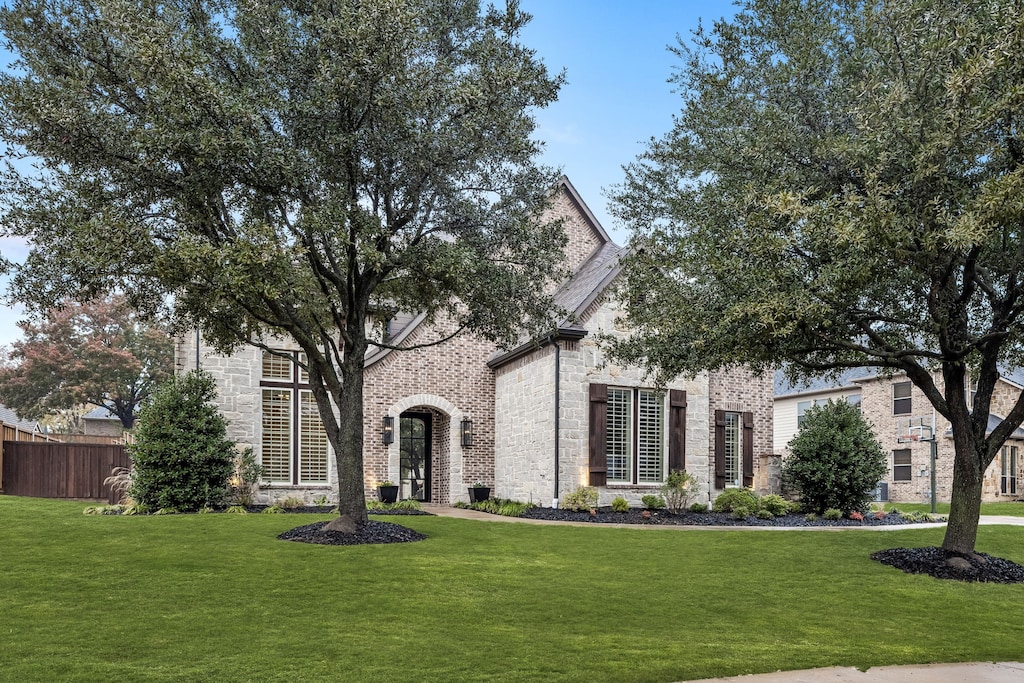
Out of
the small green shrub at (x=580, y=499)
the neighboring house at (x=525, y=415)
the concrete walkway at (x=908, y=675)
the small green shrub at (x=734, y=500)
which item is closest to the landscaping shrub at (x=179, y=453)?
the neighboring house at (x=525, y=415)

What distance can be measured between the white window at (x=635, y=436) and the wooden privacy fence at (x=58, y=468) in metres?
14.2

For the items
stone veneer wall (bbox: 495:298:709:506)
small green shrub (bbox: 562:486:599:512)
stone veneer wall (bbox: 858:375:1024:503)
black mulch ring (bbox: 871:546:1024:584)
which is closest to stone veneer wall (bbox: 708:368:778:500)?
stone veneer wall (bbox: 495:298:709:506)

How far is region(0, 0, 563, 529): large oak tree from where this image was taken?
11.0 meters

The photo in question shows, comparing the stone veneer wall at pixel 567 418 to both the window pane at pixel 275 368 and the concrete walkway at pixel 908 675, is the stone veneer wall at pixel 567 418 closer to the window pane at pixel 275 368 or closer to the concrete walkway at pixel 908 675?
the window pane at pixel 275 368

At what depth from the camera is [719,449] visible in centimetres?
2177

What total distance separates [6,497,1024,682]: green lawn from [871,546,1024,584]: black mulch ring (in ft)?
1.41

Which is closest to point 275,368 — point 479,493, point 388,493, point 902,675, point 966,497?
point 388,493

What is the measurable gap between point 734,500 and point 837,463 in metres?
2.69

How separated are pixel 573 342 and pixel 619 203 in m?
5.21

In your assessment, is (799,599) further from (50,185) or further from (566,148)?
(50,185)

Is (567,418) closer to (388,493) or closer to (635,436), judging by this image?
(635,436)

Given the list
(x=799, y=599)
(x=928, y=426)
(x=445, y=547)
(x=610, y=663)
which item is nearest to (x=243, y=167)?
(x=445, y=547)

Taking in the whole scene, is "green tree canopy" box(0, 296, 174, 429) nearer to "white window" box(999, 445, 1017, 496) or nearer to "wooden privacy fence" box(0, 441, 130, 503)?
"wooden privacy fence" box(0, 441, 130, 503)

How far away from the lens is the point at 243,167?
38.6 feet
